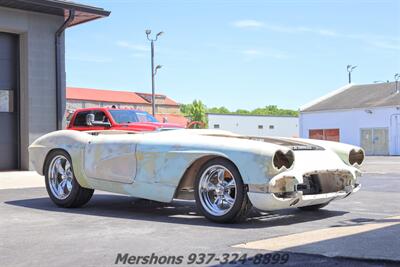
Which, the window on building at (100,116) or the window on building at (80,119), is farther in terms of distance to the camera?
the window on building at (80,119)

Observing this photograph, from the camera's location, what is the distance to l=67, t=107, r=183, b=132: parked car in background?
1309 centimetres

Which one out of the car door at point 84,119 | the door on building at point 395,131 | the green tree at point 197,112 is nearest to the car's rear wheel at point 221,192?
the car door at point 84,119

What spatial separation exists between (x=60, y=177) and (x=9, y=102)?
895 centimetres

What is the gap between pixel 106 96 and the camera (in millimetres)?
104188

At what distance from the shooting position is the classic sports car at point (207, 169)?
6.43 m

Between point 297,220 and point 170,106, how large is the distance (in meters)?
108

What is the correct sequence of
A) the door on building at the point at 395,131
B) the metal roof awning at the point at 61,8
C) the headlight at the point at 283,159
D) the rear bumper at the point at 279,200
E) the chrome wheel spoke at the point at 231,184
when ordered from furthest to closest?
the door on building at the point at 395,131
the metal roof awning at the point at 61,8
the chrome wheel spoke at the point at 231,184
the headlight at the point at 283,159
the rear bumper at the point at 279,200

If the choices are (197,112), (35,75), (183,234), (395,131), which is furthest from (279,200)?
(197,112)

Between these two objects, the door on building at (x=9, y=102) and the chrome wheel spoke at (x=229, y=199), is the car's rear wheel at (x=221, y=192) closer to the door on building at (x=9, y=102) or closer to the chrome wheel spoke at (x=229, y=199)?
the chrome wheel spoke at (x=229, y=199)

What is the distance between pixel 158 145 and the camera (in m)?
7.26

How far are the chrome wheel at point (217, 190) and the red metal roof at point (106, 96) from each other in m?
90.8

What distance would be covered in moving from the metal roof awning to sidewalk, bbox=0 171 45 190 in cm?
469

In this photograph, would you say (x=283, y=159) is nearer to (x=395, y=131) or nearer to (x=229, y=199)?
(x=229, y=199)

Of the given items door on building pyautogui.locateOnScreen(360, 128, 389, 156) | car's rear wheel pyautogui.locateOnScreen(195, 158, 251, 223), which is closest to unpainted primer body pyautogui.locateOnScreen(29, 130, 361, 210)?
car's rear wheel pyautogui.locateOnScreen(195, 158, 251, 223)
